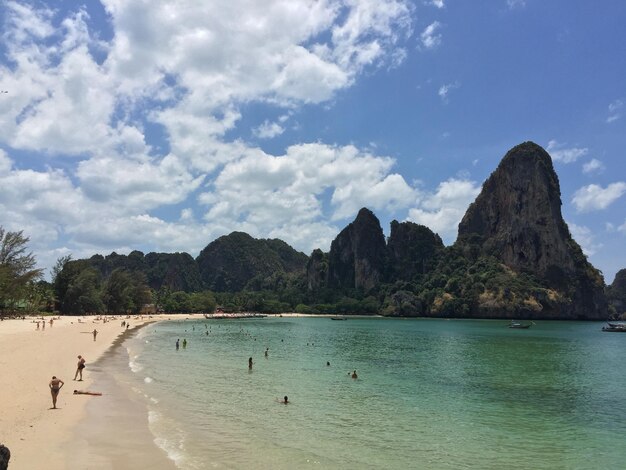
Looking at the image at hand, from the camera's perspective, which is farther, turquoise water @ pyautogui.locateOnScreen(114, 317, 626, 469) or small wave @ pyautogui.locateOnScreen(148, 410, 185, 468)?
turquoise water @ pyautogui.locateOnScreen(114, 317, 626, 469)

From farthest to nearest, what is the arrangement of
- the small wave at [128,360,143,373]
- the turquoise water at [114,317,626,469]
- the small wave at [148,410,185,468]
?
the small wave at [128,360,143,373]
the turquoise water at [114,317,626,469]
the small wave at [148,410,185,468]

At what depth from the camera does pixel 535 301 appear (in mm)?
180625

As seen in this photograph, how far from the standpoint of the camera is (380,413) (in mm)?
23859

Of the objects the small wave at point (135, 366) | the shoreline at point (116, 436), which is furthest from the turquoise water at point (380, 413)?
the shoreline at point (116, 436)

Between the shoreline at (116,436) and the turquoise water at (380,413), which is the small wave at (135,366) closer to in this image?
the turquoise water at (380,413)

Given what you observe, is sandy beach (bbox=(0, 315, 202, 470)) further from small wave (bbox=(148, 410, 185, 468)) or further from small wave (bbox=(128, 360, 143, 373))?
small wave (bbox=(128, 360, 143, 373))

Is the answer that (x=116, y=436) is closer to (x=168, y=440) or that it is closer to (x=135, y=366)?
(x=168, y=440)

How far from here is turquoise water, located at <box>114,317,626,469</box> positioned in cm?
1695

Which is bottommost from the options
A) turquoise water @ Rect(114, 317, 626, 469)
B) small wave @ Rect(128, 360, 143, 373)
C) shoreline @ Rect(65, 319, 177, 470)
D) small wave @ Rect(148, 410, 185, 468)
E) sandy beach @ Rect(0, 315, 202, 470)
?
turquoise water @ Rect(114, 317, 626, 469)

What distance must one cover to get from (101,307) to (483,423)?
4300 inches

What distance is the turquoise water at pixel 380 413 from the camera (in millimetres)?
16953

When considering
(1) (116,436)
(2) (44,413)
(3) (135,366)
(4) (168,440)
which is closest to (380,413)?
(4) (168,440)

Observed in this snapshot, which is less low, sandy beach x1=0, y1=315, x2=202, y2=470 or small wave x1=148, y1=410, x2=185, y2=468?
sandy beach x1=0, y1=315, x2=202, y2=470

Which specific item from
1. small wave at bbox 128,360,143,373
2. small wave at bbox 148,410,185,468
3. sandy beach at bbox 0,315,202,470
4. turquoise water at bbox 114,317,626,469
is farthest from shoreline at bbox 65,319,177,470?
small wave at bbox 128,360,143,373
